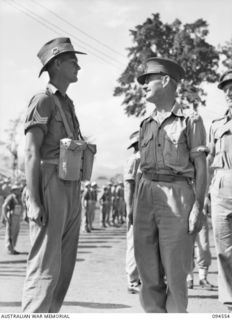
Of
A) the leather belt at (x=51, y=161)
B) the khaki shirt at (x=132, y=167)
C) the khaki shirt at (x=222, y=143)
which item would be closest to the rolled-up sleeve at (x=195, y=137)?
the leather belt at (x=51, y=161)

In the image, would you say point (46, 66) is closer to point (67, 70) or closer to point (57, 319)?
point (67, 70)

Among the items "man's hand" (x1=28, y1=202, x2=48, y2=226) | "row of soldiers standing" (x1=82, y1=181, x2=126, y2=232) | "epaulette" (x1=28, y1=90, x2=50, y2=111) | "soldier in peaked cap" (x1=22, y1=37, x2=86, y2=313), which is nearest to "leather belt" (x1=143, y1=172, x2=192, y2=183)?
"soldier in peaked cap" (x1=22, y1=37, x2=86, y2=313)

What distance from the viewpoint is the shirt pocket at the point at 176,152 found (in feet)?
14.7

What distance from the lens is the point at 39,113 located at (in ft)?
13.9

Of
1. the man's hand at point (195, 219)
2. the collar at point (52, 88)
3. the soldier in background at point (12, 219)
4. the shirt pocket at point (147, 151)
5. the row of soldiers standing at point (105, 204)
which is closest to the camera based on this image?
the man's hand at point (195, 219)

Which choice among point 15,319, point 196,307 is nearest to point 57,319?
point 15,319

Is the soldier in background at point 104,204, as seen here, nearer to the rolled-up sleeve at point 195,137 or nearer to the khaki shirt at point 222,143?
the khaki shirt at point 222,143

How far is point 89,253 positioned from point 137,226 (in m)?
8.43

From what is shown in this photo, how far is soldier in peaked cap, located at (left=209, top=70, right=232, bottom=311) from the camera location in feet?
18.2

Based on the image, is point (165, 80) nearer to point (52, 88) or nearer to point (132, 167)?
point (52, 88)

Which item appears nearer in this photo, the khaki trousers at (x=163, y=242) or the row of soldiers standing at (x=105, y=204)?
the khaki trousers at (x=163, y=242)

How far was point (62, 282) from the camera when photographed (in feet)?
14.5

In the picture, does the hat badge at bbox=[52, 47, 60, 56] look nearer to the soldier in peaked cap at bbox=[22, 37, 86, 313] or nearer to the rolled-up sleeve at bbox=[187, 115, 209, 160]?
the soldier in peaked cap at bbox=[22, 37, 86, 313]

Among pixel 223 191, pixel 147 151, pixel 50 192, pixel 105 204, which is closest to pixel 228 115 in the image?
pixel 223 191
